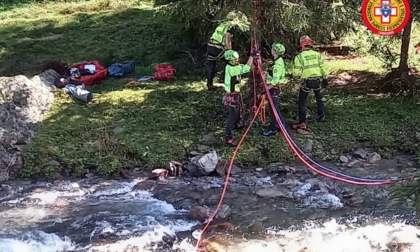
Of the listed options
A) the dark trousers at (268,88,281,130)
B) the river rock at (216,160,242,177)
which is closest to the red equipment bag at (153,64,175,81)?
the dark trousers at (268,88,281,130)

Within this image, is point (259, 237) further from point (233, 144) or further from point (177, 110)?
point (177, 110)

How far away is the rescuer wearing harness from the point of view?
407 inches

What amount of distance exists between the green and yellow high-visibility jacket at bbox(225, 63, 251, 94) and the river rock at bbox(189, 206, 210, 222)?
8.01 ft

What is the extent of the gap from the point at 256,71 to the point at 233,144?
1.38 m

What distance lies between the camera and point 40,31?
19078 millimetres

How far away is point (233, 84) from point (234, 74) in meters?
0.20

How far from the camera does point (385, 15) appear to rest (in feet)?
39.2

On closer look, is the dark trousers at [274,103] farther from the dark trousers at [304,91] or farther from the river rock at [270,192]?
the river rock at [270,192]

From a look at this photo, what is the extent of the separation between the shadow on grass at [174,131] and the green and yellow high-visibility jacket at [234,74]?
103cm

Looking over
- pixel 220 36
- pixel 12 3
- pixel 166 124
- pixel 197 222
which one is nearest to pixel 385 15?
pixel 220 36

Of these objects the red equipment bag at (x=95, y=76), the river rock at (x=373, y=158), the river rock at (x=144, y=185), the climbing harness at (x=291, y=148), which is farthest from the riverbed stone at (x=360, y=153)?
the red equipment bag at (x=95, y=76)

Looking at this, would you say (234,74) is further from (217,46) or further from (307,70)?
(217,46)

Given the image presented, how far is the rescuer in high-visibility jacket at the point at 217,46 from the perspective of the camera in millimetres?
12145

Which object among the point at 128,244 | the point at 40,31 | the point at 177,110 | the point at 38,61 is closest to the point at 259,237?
the point at 128,244
